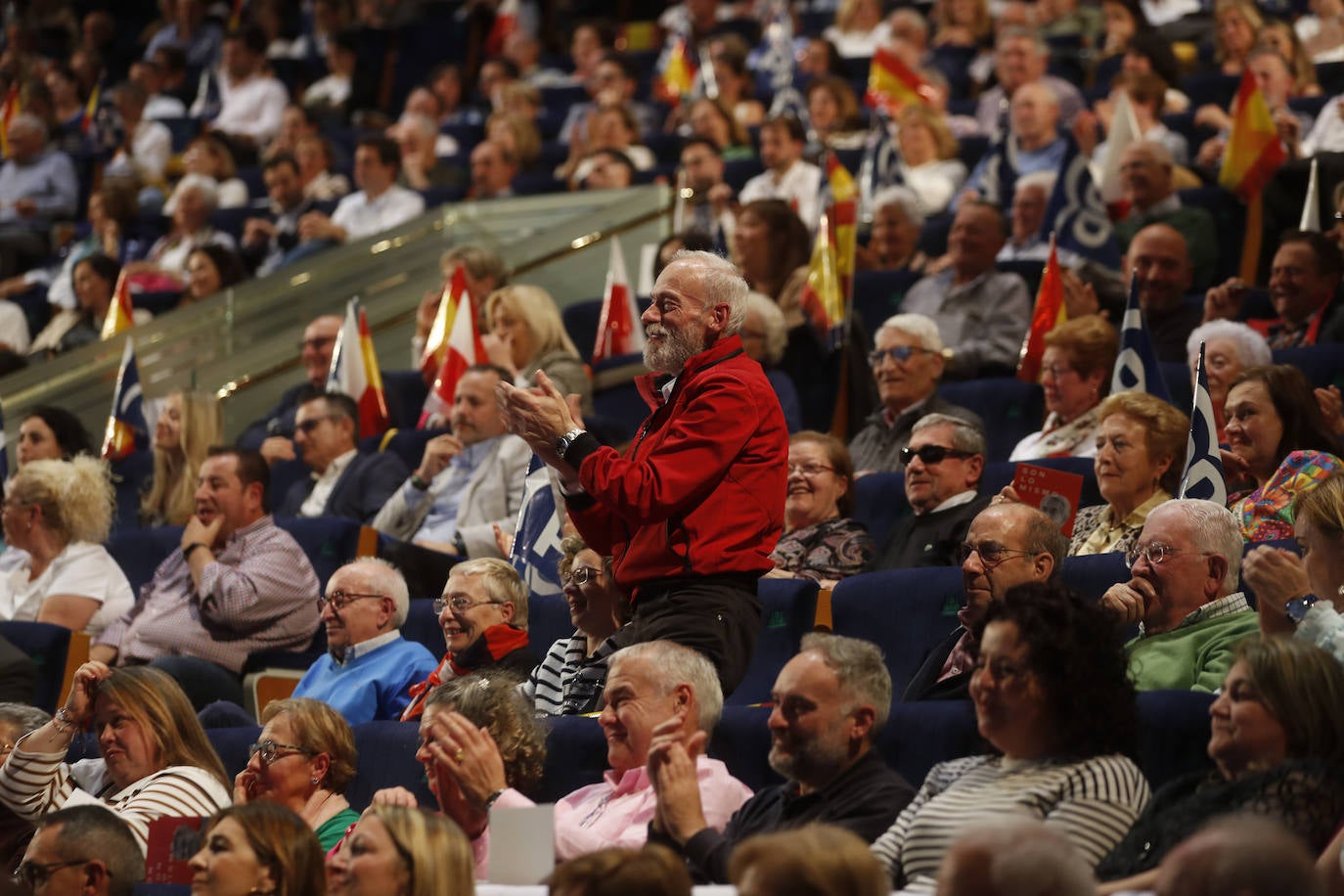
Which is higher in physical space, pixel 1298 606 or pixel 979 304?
pixel 1298 606

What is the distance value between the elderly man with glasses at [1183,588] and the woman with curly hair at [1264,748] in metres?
0.69

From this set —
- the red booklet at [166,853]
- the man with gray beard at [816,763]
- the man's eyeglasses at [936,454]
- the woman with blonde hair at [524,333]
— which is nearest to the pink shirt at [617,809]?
the man with gray beard at [816,763]

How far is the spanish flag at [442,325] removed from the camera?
756 centimetres

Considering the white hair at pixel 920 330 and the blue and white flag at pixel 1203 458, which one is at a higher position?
the blue and white flag at pixel 1203 458

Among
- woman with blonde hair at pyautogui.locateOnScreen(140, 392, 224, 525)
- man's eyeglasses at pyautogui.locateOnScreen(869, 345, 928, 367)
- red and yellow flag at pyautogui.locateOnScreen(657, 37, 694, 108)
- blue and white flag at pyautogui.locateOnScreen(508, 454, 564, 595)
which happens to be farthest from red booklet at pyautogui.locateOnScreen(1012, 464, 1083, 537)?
red and yellow flag at pyautogui.locateOnScreen(657, 37, 694, 108)

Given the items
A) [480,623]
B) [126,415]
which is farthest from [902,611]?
[126,415]

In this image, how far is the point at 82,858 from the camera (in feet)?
12.2

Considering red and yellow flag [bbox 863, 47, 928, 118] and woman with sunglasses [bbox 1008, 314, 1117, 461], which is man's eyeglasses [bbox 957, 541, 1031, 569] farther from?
red and yellow flag [bbox 863, 47, 928, 118]

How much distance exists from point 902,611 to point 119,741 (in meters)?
1.74

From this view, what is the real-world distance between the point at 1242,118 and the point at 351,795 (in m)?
4.61

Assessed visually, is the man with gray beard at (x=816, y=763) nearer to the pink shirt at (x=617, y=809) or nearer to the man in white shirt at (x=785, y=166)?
the pink shirt at (x=617, y=809)

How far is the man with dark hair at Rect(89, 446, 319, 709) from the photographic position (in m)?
5.78

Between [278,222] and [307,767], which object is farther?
[278,222]

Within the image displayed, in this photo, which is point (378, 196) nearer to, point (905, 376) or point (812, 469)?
point (905, 376)
